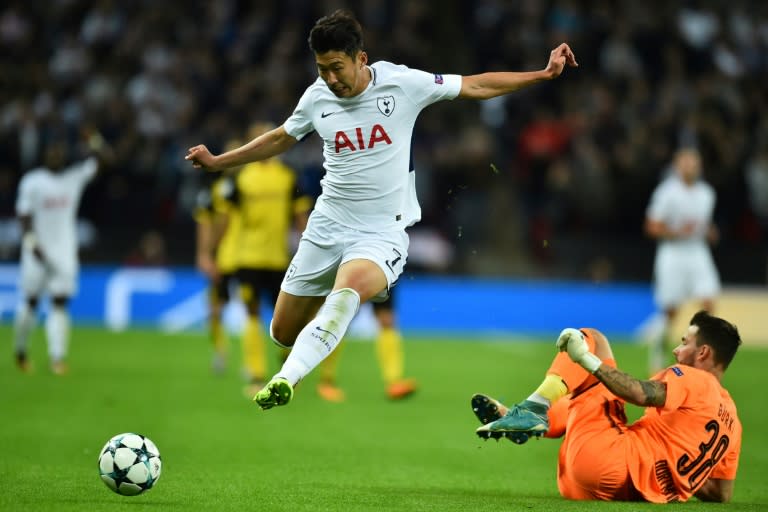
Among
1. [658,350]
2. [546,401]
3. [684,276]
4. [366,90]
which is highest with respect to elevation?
[366,90]

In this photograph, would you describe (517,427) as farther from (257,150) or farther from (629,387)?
(257,150)

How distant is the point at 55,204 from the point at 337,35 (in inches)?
301

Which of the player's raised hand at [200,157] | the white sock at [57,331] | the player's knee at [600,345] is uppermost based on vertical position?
the player's raised hand at [200,157]

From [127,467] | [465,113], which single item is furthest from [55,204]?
[465,113]

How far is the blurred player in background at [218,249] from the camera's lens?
43.0 ft

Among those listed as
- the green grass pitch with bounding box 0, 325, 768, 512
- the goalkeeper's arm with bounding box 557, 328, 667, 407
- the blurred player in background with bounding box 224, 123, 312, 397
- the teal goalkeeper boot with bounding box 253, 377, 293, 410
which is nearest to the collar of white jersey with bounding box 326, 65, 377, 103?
the teal goalkeeper boot with bounding box 253, 377, 293, 410

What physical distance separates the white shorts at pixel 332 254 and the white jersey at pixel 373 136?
66 mm

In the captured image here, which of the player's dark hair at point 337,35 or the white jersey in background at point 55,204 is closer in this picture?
the player's dark hair at point 337,35

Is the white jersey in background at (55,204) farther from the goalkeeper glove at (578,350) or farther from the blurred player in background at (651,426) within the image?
the goalkeeper glove at (578,350)

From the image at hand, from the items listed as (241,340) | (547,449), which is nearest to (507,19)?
(241,340)

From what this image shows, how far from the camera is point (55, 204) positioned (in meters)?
13.5

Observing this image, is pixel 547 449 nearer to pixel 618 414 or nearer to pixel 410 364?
pixel 618 414

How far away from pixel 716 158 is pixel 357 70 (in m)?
14.3

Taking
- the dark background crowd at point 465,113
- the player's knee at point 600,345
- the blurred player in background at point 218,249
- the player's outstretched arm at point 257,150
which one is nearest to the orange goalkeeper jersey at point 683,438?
the player's knee at point 600,345
